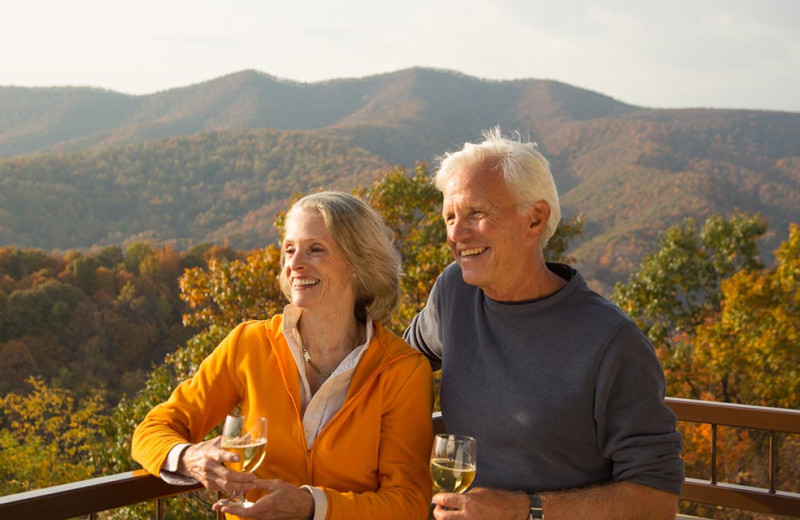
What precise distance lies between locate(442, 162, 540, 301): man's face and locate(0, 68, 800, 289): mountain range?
18.9 meters

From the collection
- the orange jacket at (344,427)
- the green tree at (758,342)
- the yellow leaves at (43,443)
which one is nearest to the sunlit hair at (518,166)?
the orange jacket at (344,427)

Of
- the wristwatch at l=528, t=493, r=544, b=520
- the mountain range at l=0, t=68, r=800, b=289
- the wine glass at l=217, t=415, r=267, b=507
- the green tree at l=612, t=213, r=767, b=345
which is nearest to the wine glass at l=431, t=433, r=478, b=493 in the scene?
the wristwatch at l=528, t=493, r=544, b=520

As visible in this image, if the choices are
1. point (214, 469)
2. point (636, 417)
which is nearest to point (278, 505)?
point (214, 469)

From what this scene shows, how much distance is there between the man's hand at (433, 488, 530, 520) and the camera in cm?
164

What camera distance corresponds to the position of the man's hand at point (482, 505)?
164 cm

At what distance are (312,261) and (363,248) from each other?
0.47 feet

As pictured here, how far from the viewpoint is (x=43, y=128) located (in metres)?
39.0

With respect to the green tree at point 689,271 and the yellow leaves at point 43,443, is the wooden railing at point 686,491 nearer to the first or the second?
the yellow leaves at point 43,443

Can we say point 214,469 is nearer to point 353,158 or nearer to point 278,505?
point 278,505

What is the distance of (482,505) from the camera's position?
1.69m

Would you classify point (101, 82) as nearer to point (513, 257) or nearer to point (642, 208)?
point (642, 208)

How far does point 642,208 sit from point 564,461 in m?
25.2

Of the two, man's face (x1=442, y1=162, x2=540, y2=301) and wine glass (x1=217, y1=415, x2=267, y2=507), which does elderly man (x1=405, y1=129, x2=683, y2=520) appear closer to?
man's face (x1=442, y1=162, x2=540, y2=301)

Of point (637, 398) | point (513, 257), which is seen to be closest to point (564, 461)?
point (637, 398)
